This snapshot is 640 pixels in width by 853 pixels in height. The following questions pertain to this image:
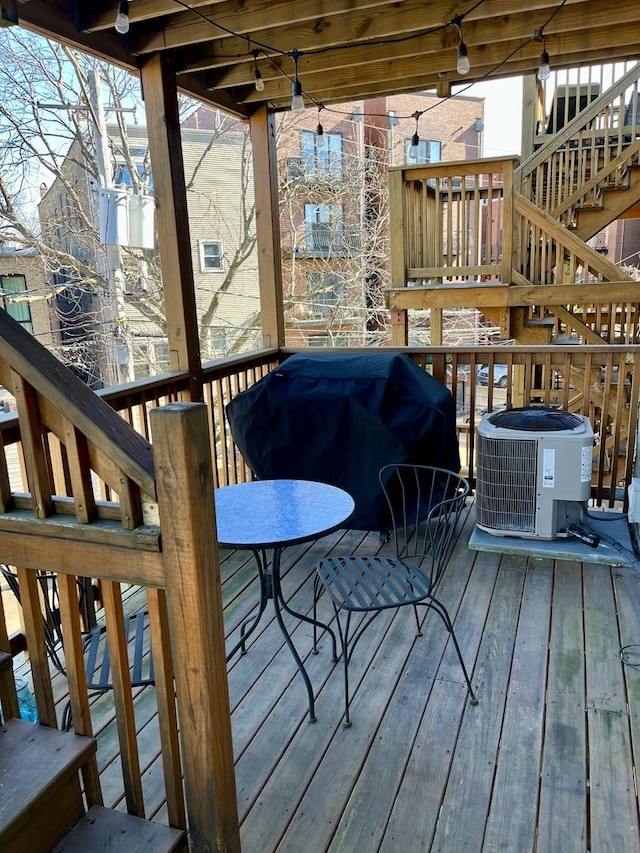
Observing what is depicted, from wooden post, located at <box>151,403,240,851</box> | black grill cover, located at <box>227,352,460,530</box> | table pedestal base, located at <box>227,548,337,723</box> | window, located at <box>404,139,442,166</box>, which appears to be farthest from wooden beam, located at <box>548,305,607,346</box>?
window, located at <box>404,139,442,166</box>

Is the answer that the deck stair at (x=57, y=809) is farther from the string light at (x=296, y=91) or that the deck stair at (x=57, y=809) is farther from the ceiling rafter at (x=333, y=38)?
the string light at (x=296, y=91)

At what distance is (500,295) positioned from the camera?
6.67 metres

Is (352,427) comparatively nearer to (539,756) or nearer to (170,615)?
(539,756)

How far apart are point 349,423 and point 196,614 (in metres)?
2.34

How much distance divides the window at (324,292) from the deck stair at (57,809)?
12.1 m

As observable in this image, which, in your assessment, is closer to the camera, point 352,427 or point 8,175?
point 352,427

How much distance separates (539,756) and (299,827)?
78 cm

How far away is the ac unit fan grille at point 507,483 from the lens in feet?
10.5

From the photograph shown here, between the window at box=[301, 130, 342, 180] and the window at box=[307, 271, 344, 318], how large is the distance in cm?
203

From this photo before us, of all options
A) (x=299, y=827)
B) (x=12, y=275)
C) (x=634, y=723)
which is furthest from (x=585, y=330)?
(x=12, y=275)

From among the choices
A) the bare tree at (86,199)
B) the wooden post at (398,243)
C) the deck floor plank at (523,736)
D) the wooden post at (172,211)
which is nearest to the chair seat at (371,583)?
the deck floor plank at (523,736)

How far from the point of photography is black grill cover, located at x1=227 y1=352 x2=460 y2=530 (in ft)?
11.0

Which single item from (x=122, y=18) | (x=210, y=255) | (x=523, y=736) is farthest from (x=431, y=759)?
(x=210, y=255)

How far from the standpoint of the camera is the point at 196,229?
1278cm
